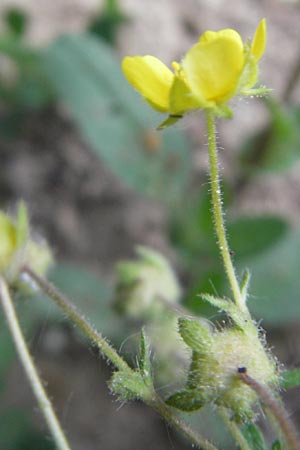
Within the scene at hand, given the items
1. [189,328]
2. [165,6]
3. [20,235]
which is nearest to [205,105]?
[189,328]

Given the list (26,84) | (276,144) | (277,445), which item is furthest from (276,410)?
(26,84)

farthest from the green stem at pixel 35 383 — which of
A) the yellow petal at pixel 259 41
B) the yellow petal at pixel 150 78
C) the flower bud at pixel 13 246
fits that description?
the yellow petal at pixel 259 41

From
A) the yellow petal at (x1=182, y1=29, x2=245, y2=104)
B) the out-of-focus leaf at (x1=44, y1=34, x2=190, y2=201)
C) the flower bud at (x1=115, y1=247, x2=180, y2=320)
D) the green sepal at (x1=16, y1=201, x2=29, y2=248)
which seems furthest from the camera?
the out-of-focus leaf at (x1=44, y1=34, x2=190, y2=201)

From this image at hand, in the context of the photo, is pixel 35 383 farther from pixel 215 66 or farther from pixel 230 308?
pixel 215 66

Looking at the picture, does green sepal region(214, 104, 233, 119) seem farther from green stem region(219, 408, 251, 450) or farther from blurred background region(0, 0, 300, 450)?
blurred background region(0, 0, 300, 450)

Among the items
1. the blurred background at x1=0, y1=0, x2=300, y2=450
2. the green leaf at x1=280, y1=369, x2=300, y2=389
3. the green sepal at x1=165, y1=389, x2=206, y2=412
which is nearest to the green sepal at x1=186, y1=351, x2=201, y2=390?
the green sepal at x1=165, y1=389, x2=206, y2=412

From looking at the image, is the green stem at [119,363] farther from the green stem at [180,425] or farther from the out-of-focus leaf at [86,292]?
the out-of-focus leaf at [86,292]
